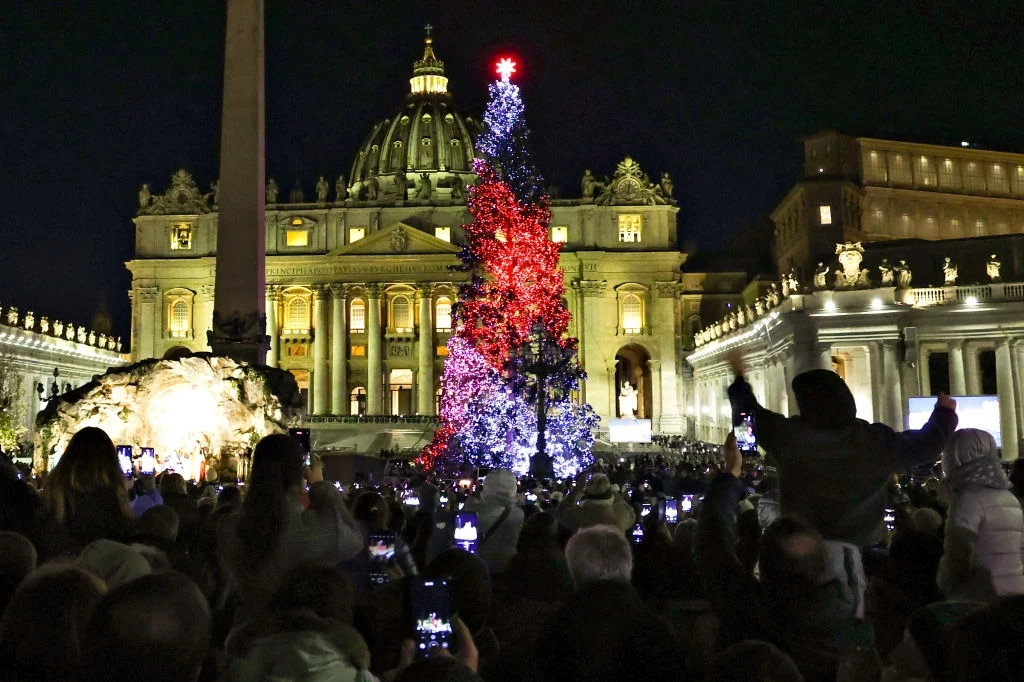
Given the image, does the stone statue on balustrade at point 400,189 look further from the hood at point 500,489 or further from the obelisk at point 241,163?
the hood at point 500,489

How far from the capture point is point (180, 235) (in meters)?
80.1

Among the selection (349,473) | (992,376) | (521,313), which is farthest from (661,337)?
(349,473)

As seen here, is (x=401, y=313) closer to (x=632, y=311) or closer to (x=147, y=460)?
(x=632, y=311)

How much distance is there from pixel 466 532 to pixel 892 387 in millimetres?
37315

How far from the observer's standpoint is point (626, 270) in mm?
77125

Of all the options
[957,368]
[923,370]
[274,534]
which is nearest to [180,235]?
[923,370]

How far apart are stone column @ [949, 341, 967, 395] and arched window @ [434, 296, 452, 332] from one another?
43.0 meters

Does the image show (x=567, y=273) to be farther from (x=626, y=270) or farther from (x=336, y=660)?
(x=336, y=660)

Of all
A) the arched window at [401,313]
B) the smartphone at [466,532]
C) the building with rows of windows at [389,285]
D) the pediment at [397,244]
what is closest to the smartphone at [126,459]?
the smartphone at [466,532]

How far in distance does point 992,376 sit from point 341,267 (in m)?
47.8

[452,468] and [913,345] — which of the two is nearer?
[452,468]

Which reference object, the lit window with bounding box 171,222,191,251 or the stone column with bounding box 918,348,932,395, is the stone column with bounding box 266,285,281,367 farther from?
the stone column with bounding box 918,348,932,395

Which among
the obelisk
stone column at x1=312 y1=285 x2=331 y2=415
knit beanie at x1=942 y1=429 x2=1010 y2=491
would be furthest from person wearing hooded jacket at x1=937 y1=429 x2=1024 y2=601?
stone column at x1=312 y1=285 x2=331 y2=415

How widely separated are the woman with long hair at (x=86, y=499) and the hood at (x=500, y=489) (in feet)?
10.6
